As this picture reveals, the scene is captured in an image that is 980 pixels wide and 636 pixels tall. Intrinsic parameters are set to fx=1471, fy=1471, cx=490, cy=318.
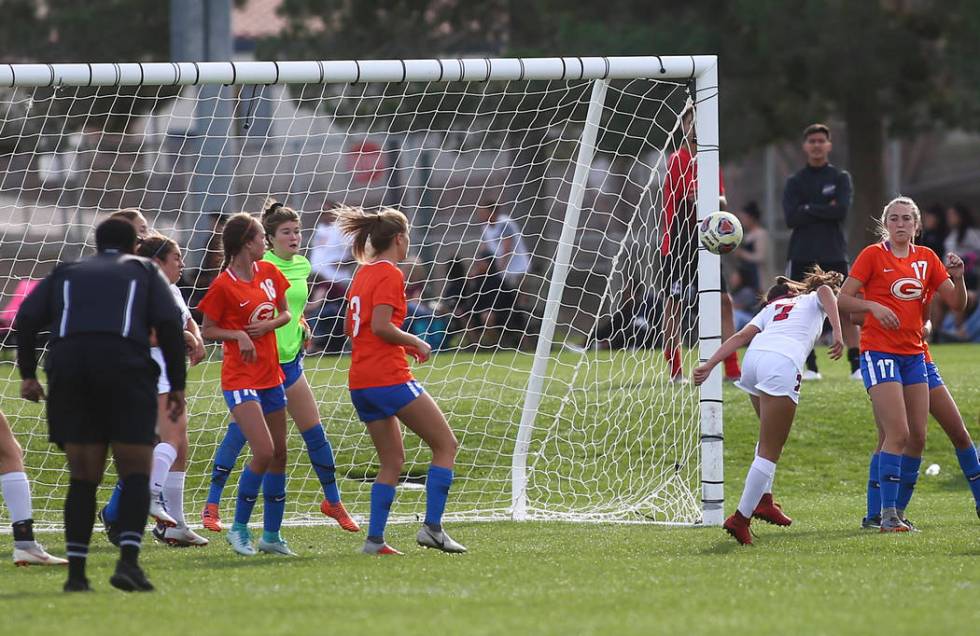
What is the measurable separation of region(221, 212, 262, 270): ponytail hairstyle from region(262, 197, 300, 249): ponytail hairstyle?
704 millimetres

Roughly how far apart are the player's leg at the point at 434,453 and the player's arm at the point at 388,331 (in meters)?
0.27

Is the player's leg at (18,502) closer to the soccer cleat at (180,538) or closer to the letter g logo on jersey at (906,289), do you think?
the soccer cleat at (180,538)

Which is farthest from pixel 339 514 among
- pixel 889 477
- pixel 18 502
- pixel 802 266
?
pixel 802 266

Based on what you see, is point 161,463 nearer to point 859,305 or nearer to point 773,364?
point 773,364

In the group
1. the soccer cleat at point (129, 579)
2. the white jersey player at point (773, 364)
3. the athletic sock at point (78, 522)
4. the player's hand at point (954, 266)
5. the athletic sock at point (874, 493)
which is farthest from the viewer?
the athletic sock at point (874, 493)

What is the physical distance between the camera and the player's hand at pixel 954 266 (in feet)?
28.9

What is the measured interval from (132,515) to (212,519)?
270 centimetres

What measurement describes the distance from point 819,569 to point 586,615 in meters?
1.82

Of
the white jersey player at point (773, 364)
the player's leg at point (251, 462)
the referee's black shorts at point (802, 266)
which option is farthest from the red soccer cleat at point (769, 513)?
the referee's black shorts at point (802, 266)

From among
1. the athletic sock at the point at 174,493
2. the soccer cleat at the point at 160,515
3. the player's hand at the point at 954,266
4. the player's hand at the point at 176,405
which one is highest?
the player's hand at the point at 954,266

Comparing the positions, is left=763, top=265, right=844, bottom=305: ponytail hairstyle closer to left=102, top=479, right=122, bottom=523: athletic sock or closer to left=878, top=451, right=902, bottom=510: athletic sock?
left=878, top=451, right=902, bottom=510: athletic sock

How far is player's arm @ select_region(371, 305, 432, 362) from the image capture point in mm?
7688

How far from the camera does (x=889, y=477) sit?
8.82 m

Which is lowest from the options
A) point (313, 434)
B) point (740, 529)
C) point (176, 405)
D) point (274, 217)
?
point (740, 529)
